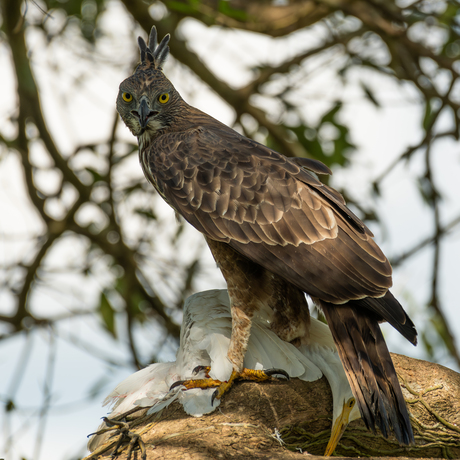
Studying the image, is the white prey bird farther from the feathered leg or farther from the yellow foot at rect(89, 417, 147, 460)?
the yellow foot at rect(89, 417, 147, 460)

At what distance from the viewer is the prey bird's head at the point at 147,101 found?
326 cm

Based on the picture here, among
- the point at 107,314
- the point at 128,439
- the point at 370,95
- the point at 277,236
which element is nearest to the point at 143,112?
the point at 277,236

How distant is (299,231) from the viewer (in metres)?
2.71

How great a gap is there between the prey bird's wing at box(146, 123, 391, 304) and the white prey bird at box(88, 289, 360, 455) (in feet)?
1.58

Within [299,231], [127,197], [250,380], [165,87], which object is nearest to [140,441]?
[250,380]

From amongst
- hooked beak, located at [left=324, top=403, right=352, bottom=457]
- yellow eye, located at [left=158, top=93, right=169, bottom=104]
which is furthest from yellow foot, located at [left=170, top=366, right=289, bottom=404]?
yellow eye, located at [left=158, top=93, right=169, bottom=104]

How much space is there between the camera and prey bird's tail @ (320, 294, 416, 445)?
243 centimetres

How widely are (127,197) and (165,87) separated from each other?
2.19 meters

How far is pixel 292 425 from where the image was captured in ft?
9.01

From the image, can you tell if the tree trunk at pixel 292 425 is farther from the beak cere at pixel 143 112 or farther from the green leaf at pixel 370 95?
the green leaf at pixel 370 95

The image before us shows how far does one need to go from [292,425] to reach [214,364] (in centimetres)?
46

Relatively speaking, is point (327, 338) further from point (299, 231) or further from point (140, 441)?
point (140, 441)

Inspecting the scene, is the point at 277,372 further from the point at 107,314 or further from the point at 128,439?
the point at 107,314

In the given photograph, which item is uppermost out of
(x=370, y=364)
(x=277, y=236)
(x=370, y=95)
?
(x=370, y=95)
